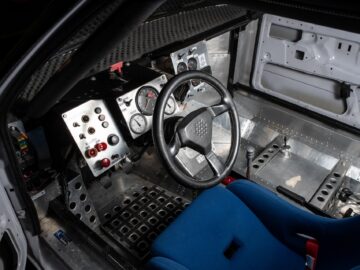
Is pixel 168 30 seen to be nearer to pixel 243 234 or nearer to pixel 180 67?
pixel 180 67

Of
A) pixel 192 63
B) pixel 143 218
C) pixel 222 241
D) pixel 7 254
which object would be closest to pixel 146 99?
Answer: pixel 192 63

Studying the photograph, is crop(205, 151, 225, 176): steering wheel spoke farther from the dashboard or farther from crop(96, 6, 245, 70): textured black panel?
crop(96, 6, 245, 70): textured black panel

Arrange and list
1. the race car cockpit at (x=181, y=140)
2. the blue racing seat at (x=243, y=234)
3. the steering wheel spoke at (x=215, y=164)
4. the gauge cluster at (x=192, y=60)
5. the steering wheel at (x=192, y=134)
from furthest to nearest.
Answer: the gauge cluster at (x=192, y=60), the steering wheel spoke at (x=215, y=164), the steering wheel at (x=192, y=134), the blue racing seat at (x=243, y=234), the race car cockpit at (x=181, y=140)

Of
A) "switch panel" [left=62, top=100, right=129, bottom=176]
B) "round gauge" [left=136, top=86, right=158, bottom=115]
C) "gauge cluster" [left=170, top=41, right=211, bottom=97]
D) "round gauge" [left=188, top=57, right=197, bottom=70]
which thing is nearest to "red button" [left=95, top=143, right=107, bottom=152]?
"switch panel" [left=62, top=100, right=129, bottom=176]

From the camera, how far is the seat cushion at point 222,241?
4.71 ft

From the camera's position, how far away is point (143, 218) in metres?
2.24

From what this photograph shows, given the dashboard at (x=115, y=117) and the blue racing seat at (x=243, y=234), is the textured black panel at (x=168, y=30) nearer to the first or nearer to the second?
the dashboard at (x=115, y=117)

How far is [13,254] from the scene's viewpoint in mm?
1410

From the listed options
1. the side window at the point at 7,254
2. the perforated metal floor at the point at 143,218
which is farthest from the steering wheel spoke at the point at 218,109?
the side window at the point at 7,254

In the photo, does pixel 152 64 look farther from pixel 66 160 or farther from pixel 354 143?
pixel 354 143

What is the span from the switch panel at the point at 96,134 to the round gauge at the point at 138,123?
0.10m

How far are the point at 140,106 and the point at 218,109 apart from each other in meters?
0.51

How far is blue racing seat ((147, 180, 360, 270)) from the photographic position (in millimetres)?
1356

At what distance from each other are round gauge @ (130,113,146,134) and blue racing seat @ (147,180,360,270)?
59 cm
